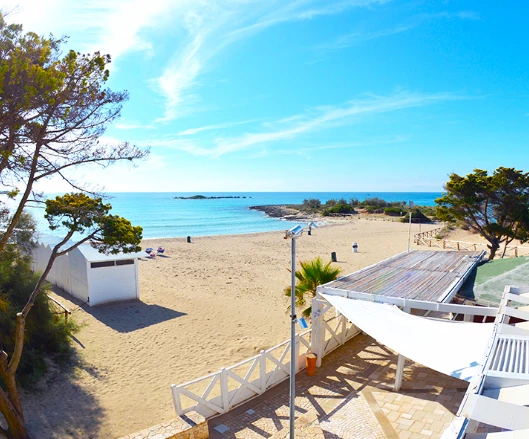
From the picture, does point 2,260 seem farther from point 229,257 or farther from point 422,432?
point 229,257

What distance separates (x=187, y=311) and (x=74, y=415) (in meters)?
6.57

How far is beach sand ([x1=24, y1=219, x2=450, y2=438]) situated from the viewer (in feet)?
25.3

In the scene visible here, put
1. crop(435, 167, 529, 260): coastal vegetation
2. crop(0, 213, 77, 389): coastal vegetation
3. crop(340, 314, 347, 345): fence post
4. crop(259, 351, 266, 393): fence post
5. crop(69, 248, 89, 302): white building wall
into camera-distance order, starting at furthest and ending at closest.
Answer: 1. crop(435, 167, 529, 260): coastal vegetation
2. crop(69, 248, 89, 302): white building wall
3. crop(340, 314, 347, 345): fence post
4. crop(0, 213, 77, 389): coastal vegetation
5. crop(259, 351, 266, 393): fence post

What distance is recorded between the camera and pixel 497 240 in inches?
726

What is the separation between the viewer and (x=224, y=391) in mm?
7312

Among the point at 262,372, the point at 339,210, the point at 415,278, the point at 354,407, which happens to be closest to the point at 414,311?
the point at 415,278

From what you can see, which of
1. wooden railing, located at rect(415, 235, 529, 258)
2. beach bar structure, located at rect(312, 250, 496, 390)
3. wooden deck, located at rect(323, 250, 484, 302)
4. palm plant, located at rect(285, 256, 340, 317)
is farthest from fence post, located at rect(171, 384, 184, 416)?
wooden railing, located at rect(415, 235, 529, 258)

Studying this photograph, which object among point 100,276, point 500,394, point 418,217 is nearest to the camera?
point 500,394

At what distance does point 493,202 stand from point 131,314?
57.5ft

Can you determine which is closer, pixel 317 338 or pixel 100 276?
pixel 317 338

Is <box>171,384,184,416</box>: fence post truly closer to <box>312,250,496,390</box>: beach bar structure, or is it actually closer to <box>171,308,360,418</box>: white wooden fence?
<box>171,308,360,418</box>: white wooden fence

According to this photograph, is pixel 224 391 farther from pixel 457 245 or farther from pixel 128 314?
pixel 457 245

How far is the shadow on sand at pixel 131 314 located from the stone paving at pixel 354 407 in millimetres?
6241

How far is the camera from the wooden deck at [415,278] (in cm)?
810
